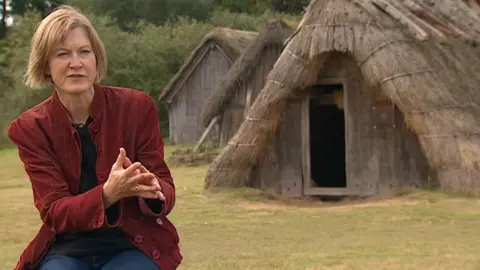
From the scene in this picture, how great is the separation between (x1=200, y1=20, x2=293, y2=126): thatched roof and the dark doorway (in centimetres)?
498

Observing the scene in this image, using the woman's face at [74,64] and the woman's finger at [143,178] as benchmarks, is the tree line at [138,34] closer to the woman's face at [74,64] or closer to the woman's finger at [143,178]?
the woman's face at [74,64]

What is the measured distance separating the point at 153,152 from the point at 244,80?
787 inches

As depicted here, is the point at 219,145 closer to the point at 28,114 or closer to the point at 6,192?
the point at 6,192

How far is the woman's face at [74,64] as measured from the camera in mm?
3357

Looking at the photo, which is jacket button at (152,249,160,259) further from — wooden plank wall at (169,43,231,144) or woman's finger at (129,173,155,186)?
wooden plank wall at (169,43,231,144)

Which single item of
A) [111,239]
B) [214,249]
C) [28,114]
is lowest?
[214,249]

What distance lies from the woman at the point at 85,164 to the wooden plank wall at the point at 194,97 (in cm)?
2649

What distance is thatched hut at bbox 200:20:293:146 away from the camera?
2198cm

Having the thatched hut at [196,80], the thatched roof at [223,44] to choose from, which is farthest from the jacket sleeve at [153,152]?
the thatched hut at [196,80]

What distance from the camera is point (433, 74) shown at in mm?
12703

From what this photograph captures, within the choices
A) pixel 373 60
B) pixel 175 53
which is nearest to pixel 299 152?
pixel 373 60

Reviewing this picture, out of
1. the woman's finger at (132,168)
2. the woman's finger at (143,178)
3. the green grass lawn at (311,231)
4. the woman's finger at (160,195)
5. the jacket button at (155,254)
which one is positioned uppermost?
the woman's finger at (132,168)

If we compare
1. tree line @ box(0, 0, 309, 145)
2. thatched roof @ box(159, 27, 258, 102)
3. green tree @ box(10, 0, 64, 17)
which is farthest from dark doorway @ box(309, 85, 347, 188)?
green tree @ box(10, 0, 64, 17)

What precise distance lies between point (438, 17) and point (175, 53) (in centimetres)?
2399
